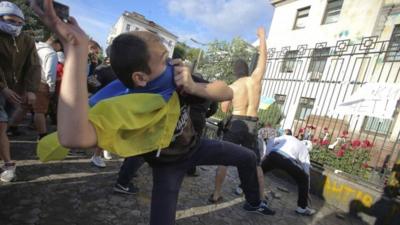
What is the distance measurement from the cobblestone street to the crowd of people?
0.65 ft

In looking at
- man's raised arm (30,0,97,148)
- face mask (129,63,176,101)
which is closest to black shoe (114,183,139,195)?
face mask (129,63,176,101)

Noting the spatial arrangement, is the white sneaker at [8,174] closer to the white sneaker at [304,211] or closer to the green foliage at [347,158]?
the white sneaker at [304,211]

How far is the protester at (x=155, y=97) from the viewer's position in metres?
1.22

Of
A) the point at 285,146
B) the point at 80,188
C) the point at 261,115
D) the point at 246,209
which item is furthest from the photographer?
the point at 261,115

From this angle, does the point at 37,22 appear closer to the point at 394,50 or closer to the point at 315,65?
the point at 315,65

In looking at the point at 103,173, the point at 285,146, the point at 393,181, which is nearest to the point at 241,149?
the point at 285,146

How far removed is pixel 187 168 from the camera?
2.34 metres

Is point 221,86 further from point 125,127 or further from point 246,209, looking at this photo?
point 246,209

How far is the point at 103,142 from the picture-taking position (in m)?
1.41

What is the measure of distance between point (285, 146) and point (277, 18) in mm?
20876

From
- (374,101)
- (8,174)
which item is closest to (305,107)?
(374,101)

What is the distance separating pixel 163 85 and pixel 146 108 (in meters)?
0.29

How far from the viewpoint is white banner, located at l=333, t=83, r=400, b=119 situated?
5.77m

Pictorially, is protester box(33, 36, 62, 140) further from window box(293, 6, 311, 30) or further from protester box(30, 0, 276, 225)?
window box(293, 6, 311, 30)
